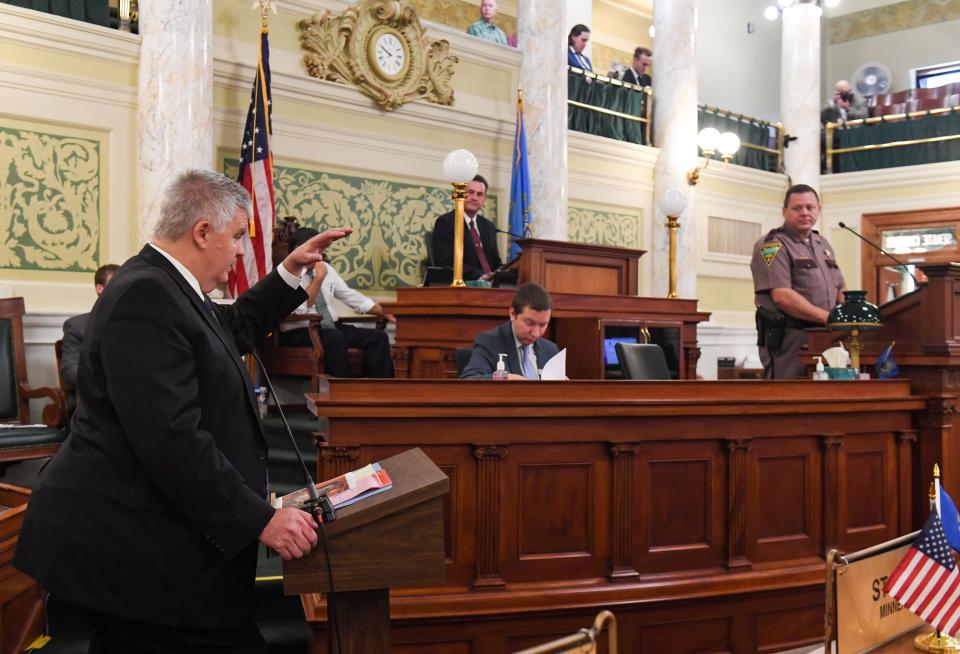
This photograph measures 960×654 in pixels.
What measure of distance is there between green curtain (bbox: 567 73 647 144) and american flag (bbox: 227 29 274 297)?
401cm

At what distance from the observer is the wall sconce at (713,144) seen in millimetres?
10438

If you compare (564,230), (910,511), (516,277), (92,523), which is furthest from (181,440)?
(564,230)

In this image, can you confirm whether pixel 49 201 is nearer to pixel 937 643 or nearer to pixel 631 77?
pixel 937 643

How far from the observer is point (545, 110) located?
8.71 m

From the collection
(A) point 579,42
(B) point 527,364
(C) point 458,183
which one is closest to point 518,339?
(B) point 527,364

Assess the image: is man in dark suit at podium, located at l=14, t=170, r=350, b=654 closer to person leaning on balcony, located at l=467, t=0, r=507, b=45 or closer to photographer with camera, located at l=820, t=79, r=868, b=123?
person leaning on balcony, located at l=467, t=0, r=507, b=45

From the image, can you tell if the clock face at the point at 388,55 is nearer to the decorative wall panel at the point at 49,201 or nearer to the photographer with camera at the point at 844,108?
the decorative wall panel at the point at 49,201

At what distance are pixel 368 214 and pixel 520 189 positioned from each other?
1.47m

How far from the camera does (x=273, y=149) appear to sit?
729cm

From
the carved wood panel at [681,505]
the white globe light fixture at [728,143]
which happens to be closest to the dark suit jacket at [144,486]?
the carved wood panel at [681,505]

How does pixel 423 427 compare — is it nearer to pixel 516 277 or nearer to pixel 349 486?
pixel 349 486

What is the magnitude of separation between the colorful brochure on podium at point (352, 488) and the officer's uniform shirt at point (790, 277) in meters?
3.23

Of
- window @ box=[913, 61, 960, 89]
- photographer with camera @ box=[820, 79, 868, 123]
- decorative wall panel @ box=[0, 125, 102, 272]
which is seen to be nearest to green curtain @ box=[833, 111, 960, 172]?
photographer with camera @ box=[820, 79, 868, 123]

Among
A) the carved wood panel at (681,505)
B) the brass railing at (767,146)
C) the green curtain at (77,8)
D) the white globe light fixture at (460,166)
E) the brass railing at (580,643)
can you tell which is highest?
the brass railing at (767,146)
